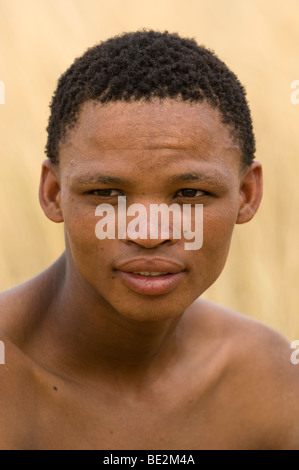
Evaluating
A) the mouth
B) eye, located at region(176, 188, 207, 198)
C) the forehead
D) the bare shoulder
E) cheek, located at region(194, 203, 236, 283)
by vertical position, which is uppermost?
the forehead

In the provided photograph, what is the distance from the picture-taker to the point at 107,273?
2.13 metres

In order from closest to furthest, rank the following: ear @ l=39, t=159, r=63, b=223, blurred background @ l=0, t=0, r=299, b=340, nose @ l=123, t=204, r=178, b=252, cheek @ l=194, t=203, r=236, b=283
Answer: nose @ l=123, t=204, r=178, b=252 → cheek @ l=194, t=203, r=236, b=283 → ear @ l=39, t=159, r=63, b=223 → blurred background @ l=0, t=0, r=299, b=340

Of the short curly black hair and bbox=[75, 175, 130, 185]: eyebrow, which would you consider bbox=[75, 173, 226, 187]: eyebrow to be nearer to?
bbox=[75, 175, 130, 185]: eyebrow

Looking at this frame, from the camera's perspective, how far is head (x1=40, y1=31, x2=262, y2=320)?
2.06 meters

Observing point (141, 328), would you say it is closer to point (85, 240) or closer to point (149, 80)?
point (85, 240)

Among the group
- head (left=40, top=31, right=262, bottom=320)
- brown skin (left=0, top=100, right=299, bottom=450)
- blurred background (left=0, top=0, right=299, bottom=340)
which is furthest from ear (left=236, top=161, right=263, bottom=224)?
blurred background (left=0, top=0, right=299, bottom=340)

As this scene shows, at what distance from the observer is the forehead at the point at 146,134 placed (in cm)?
Answer: 205

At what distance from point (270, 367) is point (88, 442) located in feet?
2.38

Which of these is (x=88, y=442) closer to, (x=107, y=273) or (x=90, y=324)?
(x=90, y=324)

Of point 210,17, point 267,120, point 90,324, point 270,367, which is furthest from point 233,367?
point 210,17

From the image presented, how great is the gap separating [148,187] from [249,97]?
2.53 m

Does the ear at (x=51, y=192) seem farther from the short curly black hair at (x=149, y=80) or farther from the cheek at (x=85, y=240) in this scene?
the cheek at (x=85, y=240)

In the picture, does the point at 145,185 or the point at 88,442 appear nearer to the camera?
the point at 145,185

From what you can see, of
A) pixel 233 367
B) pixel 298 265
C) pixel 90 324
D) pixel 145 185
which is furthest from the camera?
pixel 298 265
